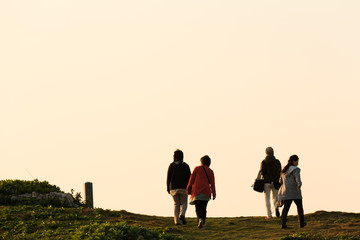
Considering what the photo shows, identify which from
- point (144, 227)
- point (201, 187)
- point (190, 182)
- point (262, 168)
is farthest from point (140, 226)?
point (262, 168)

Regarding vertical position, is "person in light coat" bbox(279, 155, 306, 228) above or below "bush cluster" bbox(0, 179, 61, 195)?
below

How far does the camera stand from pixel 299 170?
18.0 m

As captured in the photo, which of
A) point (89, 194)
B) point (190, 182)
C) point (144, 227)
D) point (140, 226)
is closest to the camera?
point (144, 227)

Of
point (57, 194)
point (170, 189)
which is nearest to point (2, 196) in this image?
point (57, 194)

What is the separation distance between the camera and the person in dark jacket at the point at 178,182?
19.5 meters

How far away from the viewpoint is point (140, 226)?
16.4 meters

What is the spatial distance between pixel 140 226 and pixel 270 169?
21.2ft

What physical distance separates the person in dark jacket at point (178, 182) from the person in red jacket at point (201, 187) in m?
0.70

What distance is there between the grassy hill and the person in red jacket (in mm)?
748

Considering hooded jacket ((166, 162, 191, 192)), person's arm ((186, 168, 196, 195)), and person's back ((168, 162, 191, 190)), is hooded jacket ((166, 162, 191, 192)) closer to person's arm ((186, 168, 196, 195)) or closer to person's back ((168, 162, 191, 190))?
person's back ((168, 162, 191, 190))

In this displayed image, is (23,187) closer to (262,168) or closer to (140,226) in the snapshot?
(140,226)

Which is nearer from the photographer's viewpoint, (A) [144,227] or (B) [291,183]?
(A) [144,227]

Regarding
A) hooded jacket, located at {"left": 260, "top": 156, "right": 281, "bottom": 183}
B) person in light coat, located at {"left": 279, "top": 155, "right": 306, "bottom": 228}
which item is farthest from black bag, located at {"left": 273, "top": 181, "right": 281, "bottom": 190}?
person in light coat, located at {"left": 279, "top": 155, "right": 306, "bottom": 228}

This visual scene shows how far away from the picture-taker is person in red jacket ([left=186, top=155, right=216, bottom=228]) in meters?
18.3
